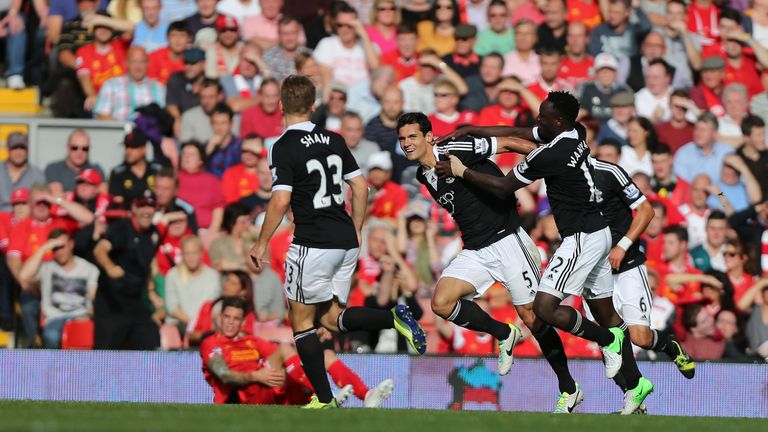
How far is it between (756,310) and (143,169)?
6823 millimetres

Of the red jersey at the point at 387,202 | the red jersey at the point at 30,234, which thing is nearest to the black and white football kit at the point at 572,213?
the red jersey at the point at 387,202

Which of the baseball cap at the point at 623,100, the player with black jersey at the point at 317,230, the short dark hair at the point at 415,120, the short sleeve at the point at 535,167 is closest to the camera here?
the player with black jersey at the point at 317,230

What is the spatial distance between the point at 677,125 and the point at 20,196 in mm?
7813

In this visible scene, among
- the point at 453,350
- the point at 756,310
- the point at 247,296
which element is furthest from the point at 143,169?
the point at 756,310

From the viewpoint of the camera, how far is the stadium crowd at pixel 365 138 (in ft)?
49.5

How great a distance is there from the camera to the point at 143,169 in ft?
52.5

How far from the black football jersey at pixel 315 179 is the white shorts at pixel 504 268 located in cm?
101

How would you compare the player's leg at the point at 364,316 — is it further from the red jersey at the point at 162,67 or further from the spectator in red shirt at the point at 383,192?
the red jersey at the point at 162,67

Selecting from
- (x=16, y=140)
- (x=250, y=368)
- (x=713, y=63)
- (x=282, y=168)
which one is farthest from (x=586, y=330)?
(x=713, y=63)

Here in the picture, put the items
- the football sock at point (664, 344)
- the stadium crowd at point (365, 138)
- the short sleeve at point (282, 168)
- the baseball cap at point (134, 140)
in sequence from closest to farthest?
the short sleeve at point (282, 168) → the football sock at point (664, 344) → the stadium crowd at point (365, 138) → the baseball cap at point (134, 140)

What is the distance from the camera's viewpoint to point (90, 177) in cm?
1566

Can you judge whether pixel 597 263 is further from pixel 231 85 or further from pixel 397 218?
pixel 231 85

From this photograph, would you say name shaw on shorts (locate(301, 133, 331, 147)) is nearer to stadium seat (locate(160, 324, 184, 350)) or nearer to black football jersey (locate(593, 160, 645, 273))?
black football jersey (locate(593, 160, 645, 273))

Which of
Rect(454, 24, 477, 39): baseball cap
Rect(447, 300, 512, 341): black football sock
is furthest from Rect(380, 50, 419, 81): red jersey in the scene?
Rect(447, 300, 512, 341): black football sock
